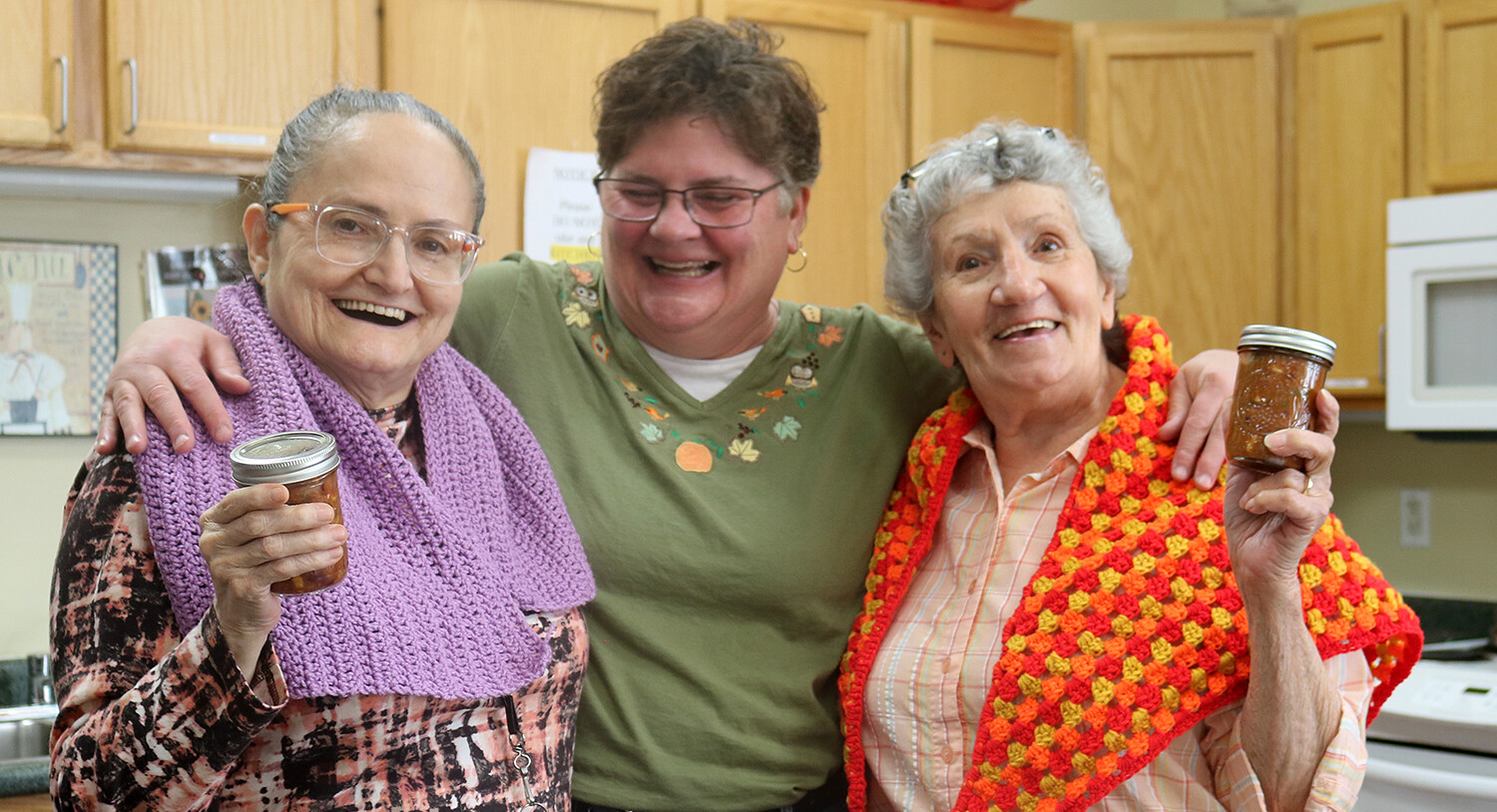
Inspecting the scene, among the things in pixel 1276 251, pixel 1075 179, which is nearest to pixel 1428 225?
pixel 1276 251

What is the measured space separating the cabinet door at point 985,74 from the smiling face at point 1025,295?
4.73 feet

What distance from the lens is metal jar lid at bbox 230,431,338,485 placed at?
0.86 meters

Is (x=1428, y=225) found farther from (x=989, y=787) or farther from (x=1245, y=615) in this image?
(x=989, y=787)

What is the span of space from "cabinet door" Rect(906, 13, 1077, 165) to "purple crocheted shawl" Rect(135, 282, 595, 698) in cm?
176

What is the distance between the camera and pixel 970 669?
1353mm

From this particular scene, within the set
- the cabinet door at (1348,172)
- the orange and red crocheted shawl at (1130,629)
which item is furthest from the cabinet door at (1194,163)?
the orange and red crocheted shawl at (1130,629)

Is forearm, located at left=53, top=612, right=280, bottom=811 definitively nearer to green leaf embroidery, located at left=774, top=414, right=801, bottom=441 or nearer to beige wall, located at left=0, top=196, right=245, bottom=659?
green leaf embroidery, located at left=774, top=414, right=801, bottom=441

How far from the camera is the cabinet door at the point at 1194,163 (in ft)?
9.81

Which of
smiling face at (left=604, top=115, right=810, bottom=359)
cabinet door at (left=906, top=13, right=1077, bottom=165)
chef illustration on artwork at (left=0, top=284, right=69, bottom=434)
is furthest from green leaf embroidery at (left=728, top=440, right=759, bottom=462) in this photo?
chef illustration on artwork at (left=0, top=284, right=69, bottom=434)

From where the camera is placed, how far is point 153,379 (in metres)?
1.09

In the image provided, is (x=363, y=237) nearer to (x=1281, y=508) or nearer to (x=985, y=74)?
(x=1281, y=508)

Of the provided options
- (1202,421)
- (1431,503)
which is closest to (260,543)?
(1202,421)

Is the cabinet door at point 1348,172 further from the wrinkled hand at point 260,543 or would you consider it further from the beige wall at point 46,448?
the wrinkled hand at point 260,543

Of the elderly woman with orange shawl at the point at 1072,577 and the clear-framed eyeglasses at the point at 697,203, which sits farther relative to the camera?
the clear-framed eyeglasses at the point at 697,203
